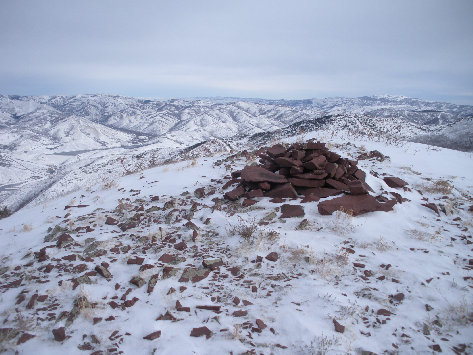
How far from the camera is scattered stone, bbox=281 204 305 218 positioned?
6562 millimetres

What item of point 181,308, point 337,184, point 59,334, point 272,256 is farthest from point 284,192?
point 59,334

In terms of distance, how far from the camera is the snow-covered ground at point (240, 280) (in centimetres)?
330

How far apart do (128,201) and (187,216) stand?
251cm

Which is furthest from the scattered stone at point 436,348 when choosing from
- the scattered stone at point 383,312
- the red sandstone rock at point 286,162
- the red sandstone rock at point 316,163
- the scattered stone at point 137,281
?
the red sandstone rock at point 286,162

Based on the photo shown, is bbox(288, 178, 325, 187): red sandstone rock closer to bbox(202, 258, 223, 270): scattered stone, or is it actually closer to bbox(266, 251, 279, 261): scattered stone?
bbox(266, 251, 279, 261): scattered stone

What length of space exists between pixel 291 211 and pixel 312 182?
1540mm

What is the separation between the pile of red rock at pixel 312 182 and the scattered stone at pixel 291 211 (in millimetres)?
470

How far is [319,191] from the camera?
7508mm

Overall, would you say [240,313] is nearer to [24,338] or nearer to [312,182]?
[24,338]

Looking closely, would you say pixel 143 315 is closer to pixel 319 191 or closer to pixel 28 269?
pixel 28 269

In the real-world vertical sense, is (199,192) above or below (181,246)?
above

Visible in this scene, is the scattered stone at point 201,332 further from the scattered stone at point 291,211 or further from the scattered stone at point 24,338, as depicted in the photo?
the scattered stone at point 291,211

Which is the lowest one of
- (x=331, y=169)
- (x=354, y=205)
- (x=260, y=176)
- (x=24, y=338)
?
(x=24, y=338)

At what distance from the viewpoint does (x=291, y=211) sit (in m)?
6.66
